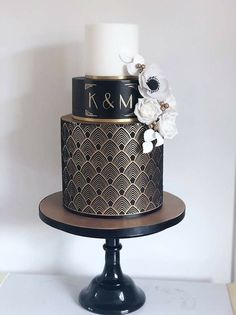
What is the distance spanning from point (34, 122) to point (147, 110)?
0.37m

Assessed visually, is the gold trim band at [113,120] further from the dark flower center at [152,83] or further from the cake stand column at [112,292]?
the cake stand column at [112,292]

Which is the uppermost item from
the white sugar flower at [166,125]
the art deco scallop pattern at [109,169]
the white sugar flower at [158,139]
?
the white sugar flower at [166,125]

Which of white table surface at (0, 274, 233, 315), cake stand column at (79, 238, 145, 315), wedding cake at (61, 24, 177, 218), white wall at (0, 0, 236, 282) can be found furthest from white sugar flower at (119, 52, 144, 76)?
white table surface at (0, 274, 233, 315)

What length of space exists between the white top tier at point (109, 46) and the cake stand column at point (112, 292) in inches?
12.7

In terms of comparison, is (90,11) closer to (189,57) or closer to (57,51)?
(57,51)

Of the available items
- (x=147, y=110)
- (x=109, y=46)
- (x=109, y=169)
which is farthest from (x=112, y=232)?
(x=109, y=46)

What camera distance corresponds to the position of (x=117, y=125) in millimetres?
905

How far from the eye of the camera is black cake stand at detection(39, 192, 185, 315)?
2.92ft

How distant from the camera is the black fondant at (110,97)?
35.8 inches

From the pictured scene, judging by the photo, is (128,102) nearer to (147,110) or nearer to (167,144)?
(147,110)

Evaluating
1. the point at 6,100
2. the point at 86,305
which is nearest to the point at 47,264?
the point at 86,305

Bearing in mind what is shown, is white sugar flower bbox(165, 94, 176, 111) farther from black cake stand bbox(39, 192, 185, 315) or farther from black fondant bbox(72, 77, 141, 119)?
black cake stand bbox(39, 192, 185, 315)

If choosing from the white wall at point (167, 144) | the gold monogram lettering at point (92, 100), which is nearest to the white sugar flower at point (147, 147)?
the gold monogram lettering at point (92, 100)

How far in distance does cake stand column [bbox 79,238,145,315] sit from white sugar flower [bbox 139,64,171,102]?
29 cm
